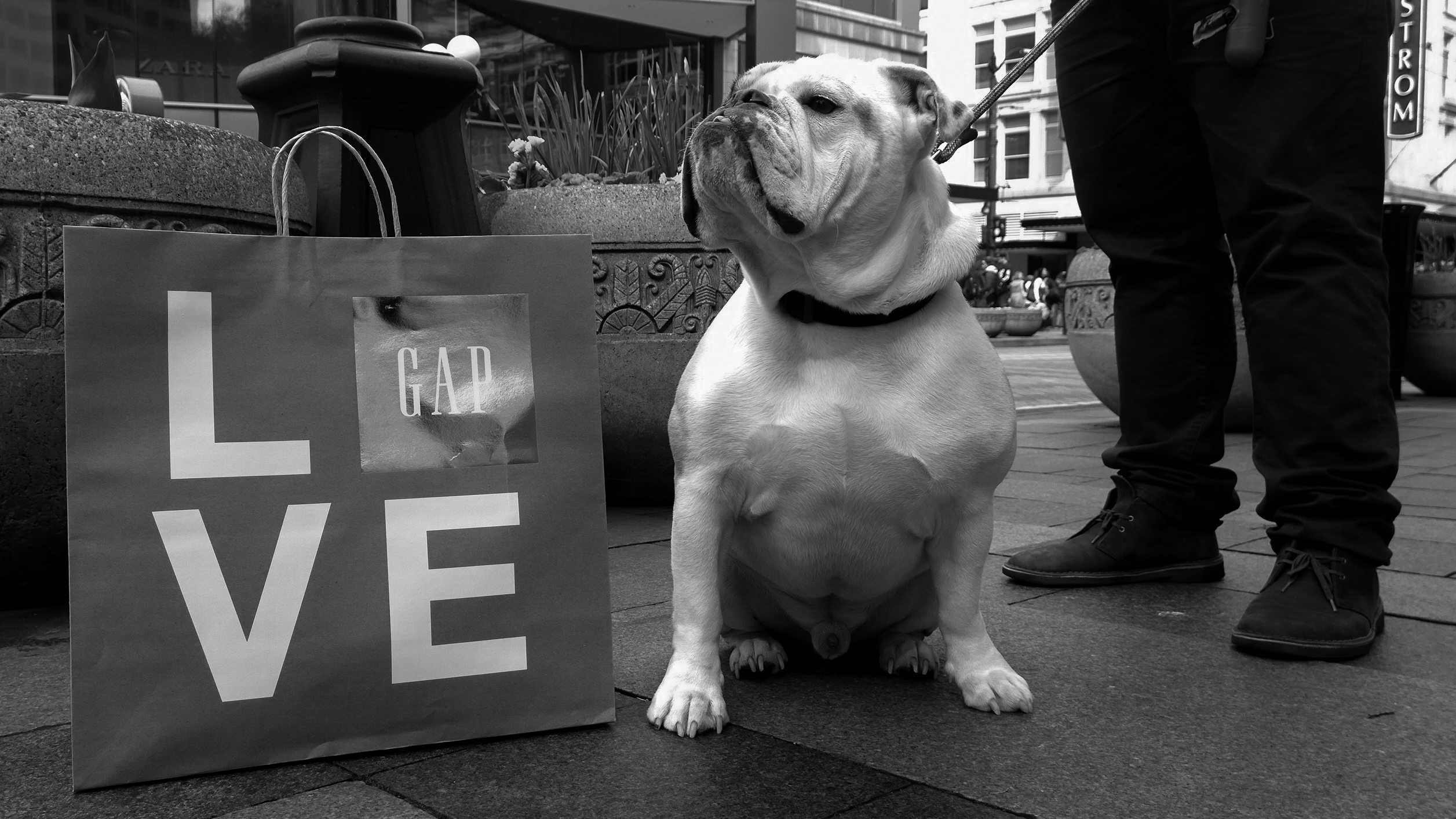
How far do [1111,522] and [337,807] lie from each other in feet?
6.67

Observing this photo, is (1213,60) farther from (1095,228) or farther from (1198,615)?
(1198,615)

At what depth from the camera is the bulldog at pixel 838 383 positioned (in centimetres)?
180

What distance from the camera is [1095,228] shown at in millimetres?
2951

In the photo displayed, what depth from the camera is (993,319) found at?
1995 cm

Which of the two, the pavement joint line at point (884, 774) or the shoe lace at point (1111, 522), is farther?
the shoe lace at point (1111, 522)

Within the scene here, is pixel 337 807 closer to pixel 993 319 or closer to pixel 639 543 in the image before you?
pixel 639 543

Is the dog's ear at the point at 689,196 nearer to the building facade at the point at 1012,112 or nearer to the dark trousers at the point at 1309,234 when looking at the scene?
the dark trousers at the point at 1309,234

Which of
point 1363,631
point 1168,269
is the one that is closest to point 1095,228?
point 1168,269

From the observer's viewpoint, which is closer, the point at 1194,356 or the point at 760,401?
the point at 760,401

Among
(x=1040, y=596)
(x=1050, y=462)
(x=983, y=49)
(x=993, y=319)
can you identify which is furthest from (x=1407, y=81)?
(x=983, y=49)

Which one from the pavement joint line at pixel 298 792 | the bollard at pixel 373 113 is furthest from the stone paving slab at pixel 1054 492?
the pavement joint line at pixel 298 792

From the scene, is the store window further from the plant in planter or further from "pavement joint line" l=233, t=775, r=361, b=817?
"pavement joint line" l=233, t=775, r=361, b=817

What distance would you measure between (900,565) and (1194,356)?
132 centimetres

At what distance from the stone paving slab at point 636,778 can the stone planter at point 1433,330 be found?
28.3ft
